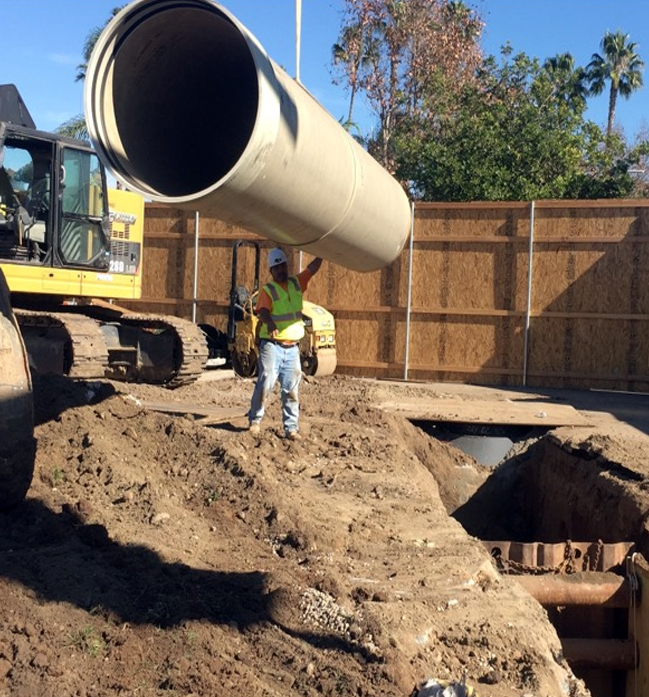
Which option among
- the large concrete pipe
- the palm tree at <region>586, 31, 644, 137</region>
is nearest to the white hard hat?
the large concrete pipe

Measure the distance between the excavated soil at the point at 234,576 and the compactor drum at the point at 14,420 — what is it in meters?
0.23

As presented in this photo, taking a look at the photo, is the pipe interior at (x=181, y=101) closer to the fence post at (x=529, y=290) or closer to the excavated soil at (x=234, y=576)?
the excavated soil at (x=234, y=576)

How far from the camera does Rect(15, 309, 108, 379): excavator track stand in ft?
32.5

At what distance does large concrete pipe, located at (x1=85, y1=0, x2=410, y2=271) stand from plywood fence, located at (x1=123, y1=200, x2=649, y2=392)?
1062 centimetres

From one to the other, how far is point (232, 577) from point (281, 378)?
12.7ft

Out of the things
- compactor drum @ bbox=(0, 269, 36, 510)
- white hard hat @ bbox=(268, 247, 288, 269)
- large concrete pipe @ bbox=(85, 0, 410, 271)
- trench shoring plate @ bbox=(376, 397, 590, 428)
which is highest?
large concrete pipe @ bbox=(85, 0, 410, 271)

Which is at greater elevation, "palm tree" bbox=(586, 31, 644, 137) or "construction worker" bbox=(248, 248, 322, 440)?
"palm tree" bbox=(586, 31, 644, 137)

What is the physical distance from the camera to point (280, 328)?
27.3 ft

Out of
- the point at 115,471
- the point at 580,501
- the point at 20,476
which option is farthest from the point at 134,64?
the point at 580,501

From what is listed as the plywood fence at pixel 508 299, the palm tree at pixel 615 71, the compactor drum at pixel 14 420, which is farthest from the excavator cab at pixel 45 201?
the palm tree at pixel 615 71

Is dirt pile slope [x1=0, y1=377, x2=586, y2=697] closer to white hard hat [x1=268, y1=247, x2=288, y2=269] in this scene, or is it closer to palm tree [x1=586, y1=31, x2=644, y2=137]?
white hard hat [x1=268, y1=247, x2=288, y2=269]

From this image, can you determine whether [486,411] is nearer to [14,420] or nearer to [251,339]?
[251,339]

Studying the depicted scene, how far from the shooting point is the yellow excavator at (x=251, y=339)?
47.0 ft

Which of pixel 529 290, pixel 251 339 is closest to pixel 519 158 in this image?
pixel 529 290
